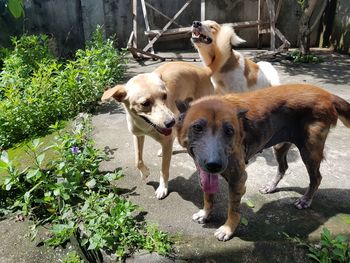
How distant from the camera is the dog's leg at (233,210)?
286cm

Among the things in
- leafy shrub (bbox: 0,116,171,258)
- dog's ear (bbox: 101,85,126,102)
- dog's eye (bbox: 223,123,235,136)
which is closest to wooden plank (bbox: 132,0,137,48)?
leafy shrub (bbox: 0,116,171,258)

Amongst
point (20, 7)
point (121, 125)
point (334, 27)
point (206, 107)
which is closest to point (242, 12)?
point (334, 27)

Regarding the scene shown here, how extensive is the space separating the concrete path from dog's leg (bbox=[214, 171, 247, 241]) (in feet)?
0.22

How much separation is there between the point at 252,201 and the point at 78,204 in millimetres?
1775

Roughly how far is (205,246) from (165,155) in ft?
3.52

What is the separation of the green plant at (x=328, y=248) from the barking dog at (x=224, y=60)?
8.14 ft

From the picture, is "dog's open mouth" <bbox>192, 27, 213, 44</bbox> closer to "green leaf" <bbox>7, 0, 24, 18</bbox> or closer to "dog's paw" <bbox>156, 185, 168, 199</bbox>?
"dog's paw" <bbox>156, 185, 168, 199</bbox>

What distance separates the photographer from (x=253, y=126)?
297cm

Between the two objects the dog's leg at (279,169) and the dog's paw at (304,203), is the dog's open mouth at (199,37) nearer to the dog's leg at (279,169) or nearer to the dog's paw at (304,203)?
the dog's leg at (279,169)

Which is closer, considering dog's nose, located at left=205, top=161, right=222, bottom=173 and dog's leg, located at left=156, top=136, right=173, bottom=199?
dog's nose, located at left=205, top=161, right=222, bottom=173

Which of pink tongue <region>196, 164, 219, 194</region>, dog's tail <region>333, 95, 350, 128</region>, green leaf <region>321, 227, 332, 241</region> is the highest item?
dog's tail <region>333, 95, 350, 128</region>

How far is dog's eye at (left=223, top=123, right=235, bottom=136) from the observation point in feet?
8.26

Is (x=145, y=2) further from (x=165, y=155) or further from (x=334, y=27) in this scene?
(x=165, y=155)

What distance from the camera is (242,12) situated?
969 cm
